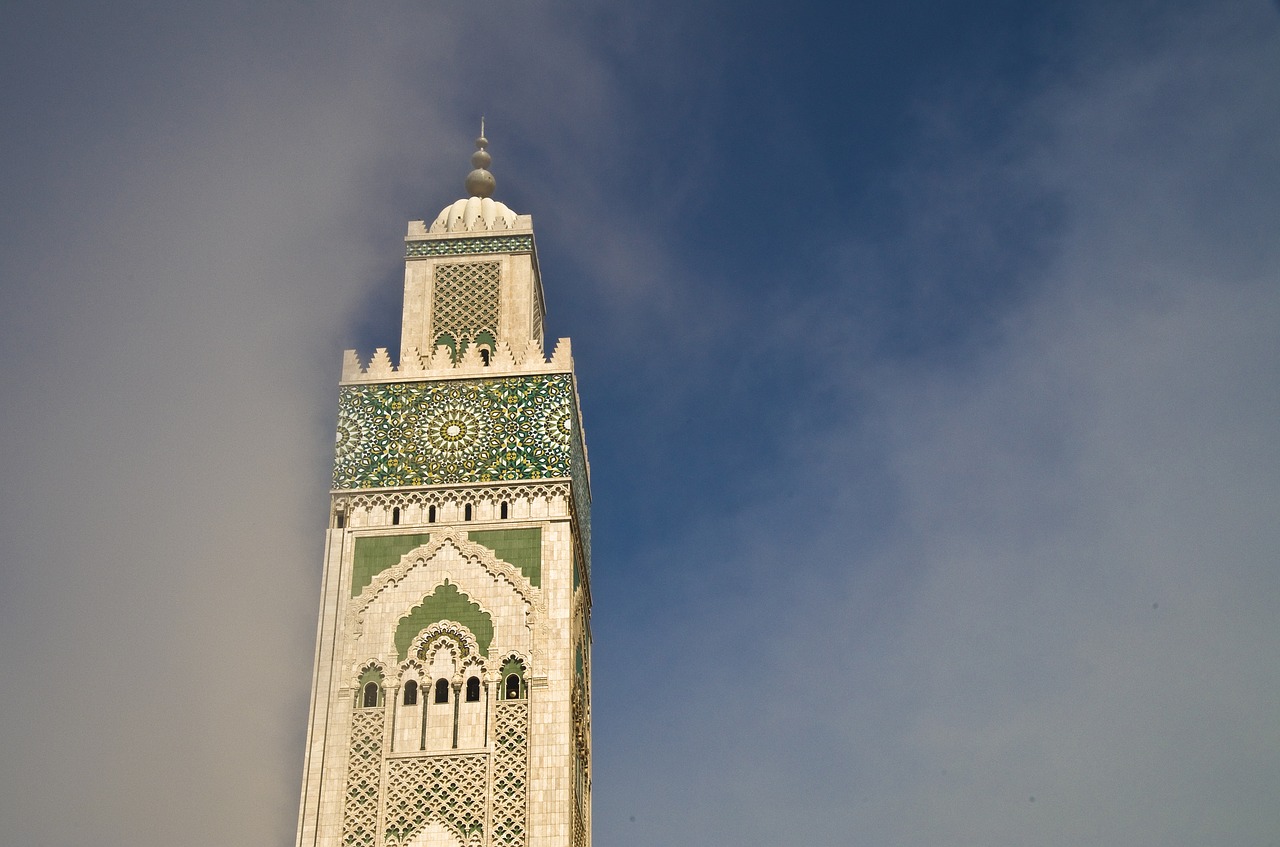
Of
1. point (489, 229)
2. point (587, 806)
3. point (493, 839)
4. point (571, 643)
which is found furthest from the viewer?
point (489, 229)

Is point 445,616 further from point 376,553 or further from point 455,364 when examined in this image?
point 455,364

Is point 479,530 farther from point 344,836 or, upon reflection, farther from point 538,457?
point 344,836

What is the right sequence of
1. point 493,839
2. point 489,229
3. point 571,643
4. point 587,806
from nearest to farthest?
point 493,839, point 571,643, point 587,806, point 489,229

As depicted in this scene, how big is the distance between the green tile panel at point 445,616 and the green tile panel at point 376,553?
0.54 metres

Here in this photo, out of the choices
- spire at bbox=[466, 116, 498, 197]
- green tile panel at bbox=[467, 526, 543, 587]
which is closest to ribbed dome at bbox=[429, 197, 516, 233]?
spire at bbox=[466, 116, 498, 197]

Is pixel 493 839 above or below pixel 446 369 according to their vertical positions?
below

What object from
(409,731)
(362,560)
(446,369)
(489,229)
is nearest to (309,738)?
(409,731)

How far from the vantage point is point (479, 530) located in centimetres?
1457

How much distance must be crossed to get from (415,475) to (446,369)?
129 centimetres

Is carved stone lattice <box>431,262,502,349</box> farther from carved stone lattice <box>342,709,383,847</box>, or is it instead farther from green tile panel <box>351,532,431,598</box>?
carved stone lattice <box>342,709,383,847</box>

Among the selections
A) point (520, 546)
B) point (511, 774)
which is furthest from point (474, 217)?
point (511, 774)

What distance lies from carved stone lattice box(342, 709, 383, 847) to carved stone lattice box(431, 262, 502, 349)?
435 cm

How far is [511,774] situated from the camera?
13445 mm

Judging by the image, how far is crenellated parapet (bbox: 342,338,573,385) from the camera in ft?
50.5
